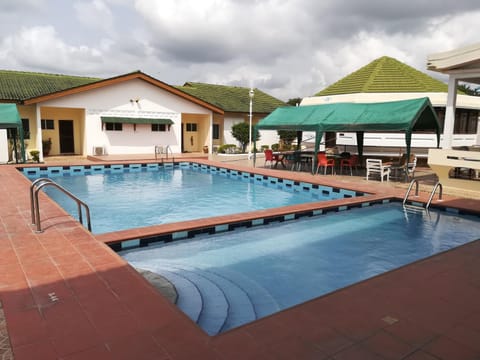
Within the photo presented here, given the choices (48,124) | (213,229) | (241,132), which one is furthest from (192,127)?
(213,229)

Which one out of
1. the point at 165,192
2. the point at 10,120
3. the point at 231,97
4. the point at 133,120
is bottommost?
the point at 165,192

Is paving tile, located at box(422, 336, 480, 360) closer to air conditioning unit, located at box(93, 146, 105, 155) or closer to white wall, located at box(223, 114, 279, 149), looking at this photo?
air conditioning unit, located at box(93, 146, 105, 155)

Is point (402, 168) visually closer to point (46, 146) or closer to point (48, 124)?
point (46, 146)

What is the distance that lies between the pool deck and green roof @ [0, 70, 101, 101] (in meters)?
17.5

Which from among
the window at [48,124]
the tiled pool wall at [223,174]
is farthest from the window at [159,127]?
the window at [48,124]

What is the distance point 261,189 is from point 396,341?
1057 centimetres

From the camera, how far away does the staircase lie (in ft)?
14.4

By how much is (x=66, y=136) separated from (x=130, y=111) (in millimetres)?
4225

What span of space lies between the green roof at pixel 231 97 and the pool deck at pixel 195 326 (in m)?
22.5

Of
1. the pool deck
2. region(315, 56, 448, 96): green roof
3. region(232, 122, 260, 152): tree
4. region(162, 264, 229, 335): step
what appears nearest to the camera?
the pool deck

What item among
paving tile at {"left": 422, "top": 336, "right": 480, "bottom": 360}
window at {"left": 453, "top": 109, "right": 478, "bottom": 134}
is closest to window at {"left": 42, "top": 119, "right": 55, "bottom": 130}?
paving tile at {"left": 422, "top": 336, "right": 480, "bottom": 360}

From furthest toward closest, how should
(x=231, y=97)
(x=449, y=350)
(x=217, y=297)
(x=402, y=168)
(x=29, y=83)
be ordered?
(x=231, y=97)
(x=29, y=83)
(x=402, y=168)
(x=217, y=297)
(x=449, y=350)

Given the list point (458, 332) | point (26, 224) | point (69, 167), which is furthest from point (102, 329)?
point (69, 167)

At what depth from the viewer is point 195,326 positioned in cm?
327
